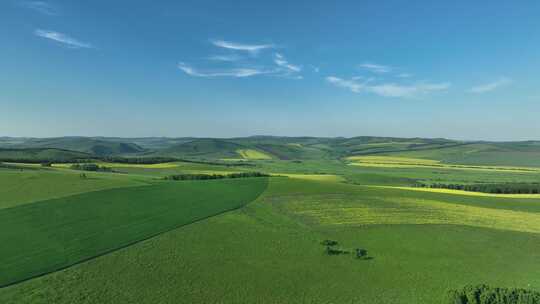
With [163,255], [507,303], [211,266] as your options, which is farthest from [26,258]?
[507,303]

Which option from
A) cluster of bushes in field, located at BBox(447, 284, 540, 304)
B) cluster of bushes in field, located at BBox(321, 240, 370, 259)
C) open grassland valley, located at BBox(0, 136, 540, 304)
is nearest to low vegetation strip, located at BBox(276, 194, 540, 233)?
open grassland valley, located at BBox(0, 136, 540, 304)

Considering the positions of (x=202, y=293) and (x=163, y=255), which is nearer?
(x=202, y=293)

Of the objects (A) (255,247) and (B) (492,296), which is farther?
(A) (255,247)

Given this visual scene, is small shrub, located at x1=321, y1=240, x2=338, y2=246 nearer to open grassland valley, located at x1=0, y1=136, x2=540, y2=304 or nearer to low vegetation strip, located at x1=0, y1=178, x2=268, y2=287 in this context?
open grassland valley, located at x1=0, y1=136, x2=540, y2=304

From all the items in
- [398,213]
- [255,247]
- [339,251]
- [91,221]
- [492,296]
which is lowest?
[339,251]

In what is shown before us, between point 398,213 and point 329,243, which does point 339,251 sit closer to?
point 329,243

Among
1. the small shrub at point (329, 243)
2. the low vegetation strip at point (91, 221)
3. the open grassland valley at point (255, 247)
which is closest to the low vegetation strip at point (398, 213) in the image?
the open grassland valley at point (255, 247)

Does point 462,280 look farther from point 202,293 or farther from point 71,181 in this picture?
point 71,181

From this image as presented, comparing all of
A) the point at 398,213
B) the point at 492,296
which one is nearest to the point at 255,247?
the point at 492,296
